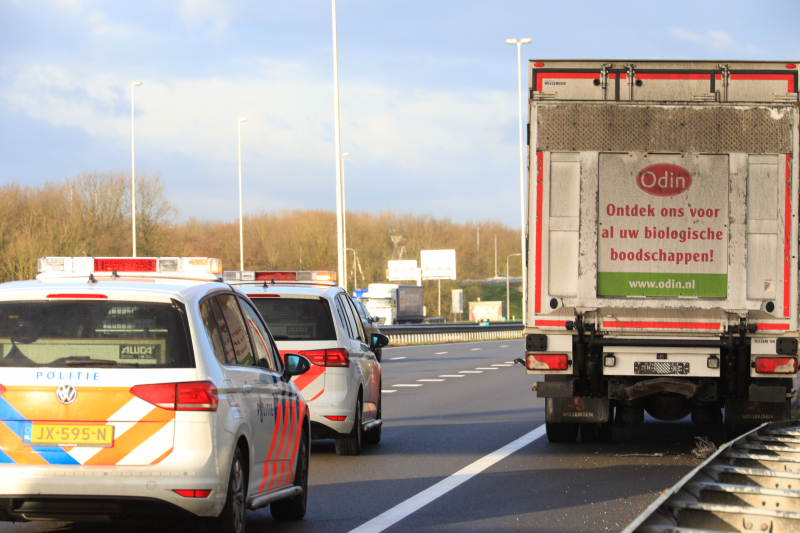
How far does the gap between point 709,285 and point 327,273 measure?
151 inches

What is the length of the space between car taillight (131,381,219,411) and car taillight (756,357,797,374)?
5.93 meters

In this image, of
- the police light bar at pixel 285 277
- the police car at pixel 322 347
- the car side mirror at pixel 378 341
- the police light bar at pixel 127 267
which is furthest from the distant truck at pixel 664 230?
the police light bar at pixel 127 267

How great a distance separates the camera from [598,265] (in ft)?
32.8

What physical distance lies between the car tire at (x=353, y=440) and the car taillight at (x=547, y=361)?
5.95 ft

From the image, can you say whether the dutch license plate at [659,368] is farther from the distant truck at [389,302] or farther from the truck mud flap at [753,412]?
the distant truck at [389,302]

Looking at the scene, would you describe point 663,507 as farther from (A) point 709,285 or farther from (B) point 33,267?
(B) point 33,267

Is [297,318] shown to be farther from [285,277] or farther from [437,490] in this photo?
[437,490]

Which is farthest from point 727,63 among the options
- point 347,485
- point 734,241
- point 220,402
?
point 220,402

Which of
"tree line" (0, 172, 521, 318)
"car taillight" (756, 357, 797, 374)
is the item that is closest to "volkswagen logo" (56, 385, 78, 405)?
"car taillight" (756, 357, 797, 374)

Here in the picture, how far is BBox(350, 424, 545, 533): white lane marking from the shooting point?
6.89 m

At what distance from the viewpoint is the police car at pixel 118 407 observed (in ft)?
17.5

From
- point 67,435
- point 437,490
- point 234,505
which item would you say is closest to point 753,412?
point 437,490

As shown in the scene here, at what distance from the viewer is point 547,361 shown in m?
10.0

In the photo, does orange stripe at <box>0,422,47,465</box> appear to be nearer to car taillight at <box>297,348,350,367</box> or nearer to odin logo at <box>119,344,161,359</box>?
odin logo at <box>119,344,161,359</box>
